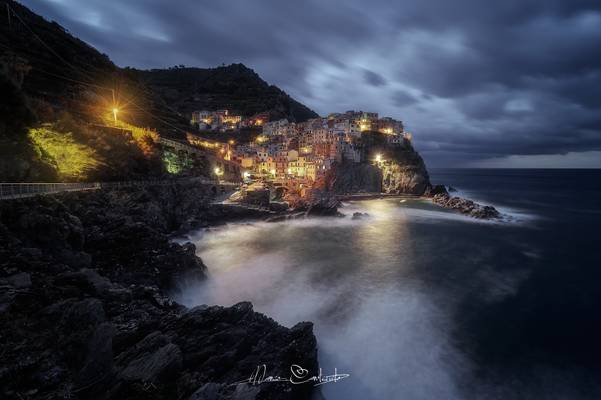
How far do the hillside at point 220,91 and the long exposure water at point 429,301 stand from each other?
332 feet

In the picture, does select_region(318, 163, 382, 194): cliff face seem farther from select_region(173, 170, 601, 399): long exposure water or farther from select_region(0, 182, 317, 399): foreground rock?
select_region(0, 182, 317, 399): foreground rock

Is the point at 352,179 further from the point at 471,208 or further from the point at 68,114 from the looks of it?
A: the point at 68,114

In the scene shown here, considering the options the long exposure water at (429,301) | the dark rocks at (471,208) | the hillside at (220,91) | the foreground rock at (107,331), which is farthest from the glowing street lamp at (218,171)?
the hillside at (220,91)

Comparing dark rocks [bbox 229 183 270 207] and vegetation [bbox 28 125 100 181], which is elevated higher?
vegetation [bbox 28 125 100 181]

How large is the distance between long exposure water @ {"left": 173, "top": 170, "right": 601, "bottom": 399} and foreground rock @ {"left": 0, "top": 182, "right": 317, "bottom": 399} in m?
4.27

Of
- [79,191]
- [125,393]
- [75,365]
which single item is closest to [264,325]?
[125,393]

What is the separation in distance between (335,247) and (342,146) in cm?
5542

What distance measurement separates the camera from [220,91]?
15412 cm

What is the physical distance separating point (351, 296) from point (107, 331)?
17.2 meters

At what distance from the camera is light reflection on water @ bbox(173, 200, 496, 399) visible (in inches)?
552

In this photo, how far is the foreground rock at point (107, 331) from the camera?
23.2 ft

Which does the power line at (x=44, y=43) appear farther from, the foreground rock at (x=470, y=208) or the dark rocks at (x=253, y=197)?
the foreground rock at (x=470, y=208)

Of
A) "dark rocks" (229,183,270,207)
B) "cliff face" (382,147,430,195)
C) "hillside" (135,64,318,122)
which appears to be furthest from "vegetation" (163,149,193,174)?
"hillside" (135,64,318,122)

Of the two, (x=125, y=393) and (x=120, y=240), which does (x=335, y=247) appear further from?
(x=125, y=393)
